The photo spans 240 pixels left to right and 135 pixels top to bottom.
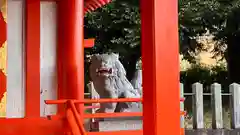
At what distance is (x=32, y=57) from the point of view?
195 inches

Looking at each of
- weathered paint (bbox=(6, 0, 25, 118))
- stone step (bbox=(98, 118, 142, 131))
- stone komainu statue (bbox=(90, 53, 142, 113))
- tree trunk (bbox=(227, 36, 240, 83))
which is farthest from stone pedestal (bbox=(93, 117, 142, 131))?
tree trunk (bbox=(227, 36, 240, 83))

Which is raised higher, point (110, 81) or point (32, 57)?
point (32, 57)

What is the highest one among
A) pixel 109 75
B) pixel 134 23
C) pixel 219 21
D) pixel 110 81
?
pixel 219 21

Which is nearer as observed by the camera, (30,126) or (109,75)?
(30,126)

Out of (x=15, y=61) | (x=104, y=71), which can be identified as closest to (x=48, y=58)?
(x=15, y=61)

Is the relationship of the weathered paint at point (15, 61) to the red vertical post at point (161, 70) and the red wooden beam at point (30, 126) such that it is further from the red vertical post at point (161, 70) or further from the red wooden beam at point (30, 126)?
the red vertical post at point (161, 70)

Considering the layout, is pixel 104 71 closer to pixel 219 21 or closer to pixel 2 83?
pixel 2 83

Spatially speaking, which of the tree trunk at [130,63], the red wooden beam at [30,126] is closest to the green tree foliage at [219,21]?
the tree trunk at [130,63]

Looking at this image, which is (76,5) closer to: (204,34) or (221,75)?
(204,34)

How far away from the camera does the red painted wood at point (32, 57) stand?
493cm

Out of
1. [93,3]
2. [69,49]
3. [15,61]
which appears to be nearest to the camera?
[15,61]

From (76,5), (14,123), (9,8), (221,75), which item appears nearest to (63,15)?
(76,5)

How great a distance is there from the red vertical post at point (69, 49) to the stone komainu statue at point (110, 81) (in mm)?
2773

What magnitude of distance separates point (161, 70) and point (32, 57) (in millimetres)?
3020
